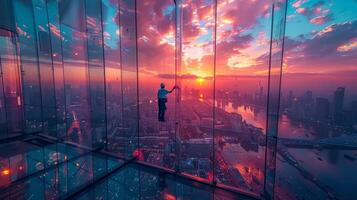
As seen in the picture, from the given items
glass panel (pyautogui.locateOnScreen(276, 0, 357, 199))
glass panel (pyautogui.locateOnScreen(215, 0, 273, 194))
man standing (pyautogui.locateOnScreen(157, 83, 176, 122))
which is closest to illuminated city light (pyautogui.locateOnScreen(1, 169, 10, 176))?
man standing (pyautogui.locateOnScreen(157, 83, 176, 122))

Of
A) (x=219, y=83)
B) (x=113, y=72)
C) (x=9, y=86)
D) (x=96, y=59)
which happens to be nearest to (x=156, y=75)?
(x=113, y=72)

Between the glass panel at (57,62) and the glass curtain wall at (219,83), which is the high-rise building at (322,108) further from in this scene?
the glass panel at (57,62)

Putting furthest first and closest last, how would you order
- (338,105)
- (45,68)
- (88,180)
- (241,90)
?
(45,68), (241,90), (338,105), (88,180)

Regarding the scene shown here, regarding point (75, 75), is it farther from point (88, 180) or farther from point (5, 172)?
point (88, 180)

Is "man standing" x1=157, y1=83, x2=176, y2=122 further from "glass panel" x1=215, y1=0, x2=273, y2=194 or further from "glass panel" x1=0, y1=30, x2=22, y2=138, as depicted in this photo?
"glass panel" x1=0, y1=30, x2=22, y2=138

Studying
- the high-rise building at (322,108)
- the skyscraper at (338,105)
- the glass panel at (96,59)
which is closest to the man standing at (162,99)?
the glass panel at (96,59)

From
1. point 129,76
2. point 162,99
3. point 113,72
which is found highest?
point 113,72

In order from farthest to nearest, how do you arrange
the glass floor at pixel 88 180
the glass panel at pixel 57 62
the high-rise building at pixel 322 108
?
the glass panel at pixel 57 62 < the high-rise building at pixel 322 108 < the glass floor at pixel 88 180
